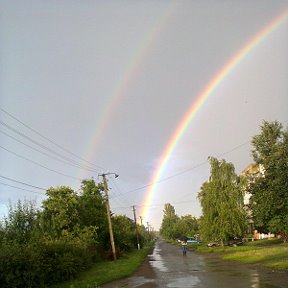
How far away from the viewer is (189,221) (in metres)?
162

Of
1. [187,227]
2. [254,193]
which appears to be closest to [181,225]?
[187,227]

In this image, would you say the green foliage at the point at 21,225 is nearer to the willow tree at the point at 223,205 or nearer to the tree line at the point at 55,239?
the tree line at the point at 55,239

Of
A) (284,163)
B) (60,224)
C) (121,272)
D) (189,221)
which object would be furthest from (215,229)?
(189,221)

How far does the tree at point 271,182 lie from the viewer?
55.8 m

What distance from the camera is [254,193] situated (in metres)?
59.9

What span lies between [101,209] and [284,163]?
23.6 metres

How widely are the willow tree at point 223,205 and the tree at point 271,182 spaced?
7.19 ft

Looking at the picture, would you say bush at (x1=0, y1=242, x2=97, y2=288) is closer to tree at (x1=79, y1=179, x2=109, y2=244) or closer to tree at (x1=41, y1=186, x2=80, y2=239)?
tree at (x1=41, y1=186, x2=80, y2=239)

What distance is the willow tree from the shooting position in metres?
59.3

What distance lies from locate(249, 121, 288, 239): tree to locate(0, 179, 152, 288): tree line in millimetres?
19007

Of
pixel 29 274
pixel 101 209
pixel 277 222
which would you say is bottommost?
pixel 29 274

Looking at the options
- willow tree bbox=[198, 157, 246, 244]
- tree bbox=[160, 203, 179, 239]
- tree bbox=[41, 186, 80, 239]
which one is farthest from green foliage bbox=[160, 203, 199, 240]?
tree bbox=[41, 186, 80, 239]

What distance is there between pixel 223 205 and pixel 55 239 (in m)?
27.5

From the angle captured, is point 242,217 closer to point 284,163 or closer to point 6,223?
point 284,163
